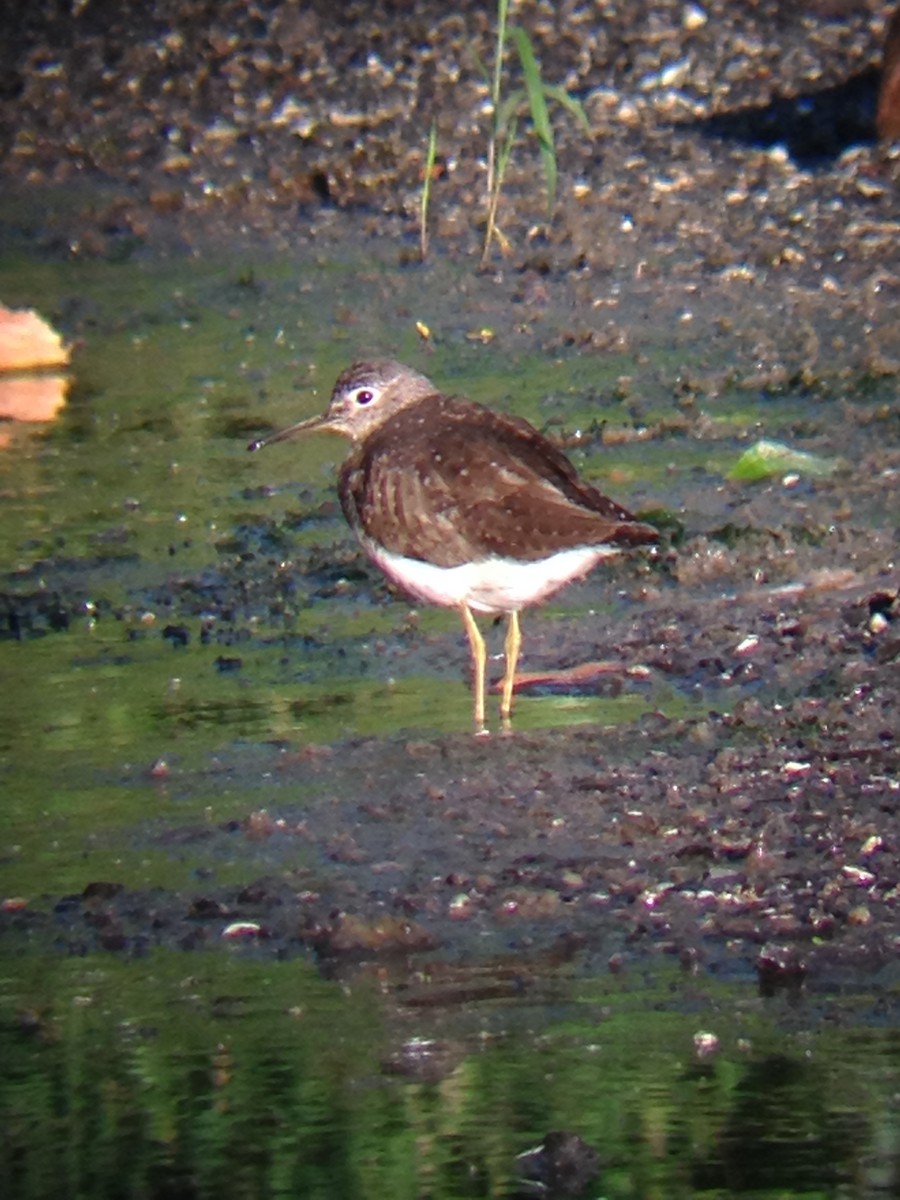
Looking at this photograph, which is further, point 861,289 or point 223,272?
point 223,272

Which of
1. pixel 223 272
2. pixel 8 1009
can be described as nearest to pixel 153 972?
pixel 8 1009

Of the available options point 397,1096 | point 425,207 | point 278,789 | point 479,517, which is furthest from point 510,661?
point 425,207

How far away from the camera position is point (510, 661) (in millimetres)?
7418

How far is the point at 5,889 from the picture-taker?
19.7 ft

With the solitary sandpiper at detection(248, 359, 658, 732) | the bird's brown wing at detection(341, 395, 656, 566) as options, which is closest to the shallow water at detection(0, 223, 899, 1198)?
the solitary sandpiper at detection(248, 359, 658, 732)

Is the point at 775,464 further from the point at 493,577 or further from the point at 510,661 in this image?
the point at 493,577

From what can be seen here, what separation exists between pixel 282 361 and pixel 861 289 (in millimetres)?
2758

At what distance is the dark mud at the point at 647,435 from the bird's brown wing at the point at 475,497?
55 centimetres

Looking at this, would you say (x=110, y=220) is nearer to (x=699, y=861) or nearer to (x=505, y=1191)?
(x=699, y=861)

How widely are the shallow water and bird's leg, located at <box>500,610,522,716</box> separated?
0.21 feet

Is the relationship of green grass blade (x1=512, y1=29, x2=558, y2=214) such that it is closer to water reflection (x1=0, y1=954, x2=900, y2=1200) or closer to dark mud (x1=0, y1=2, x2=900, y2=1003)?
dark mud (x1=0, y1=2, x2=900, y2=1003)

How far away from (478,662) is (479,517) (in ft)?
1.46

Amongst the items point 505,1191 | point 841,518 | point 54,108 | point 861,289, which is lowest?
point 505,1191

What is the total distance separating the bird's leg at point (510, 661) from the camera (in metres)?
7.27
